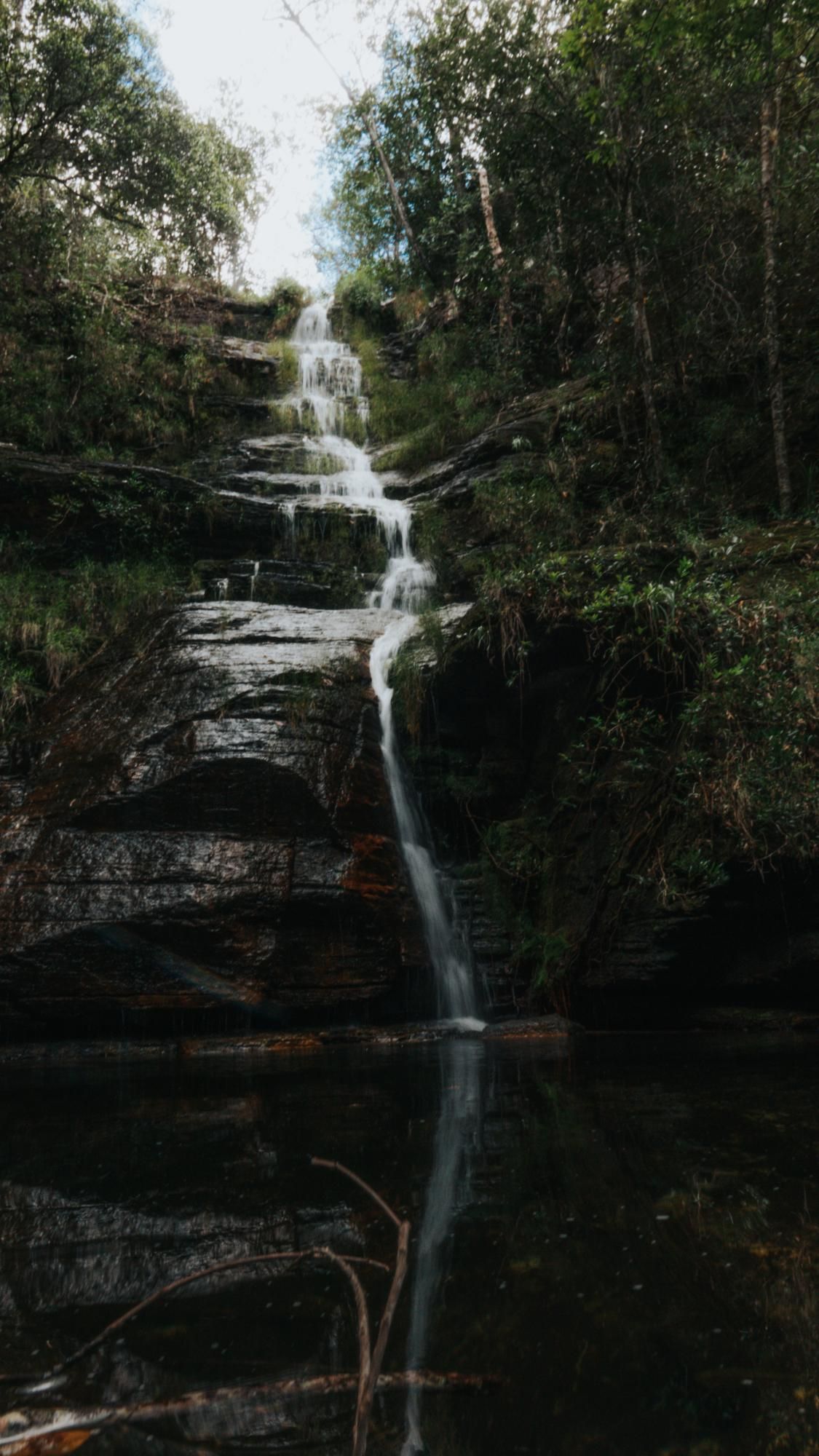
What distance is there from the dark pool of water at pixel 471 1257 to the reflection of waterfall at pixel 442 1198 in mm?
10

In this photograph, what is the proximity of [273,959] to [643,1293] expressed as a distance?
18.7ft

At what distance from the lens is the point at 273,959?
23.6 ft

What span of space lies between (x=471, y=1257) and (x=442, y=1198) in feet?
1.70

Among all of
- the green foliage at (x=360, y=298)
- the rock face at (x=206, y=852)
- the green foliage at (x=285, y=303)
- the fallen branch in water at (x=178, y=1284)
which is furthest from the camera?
the green foliage at (x=285, y=303)

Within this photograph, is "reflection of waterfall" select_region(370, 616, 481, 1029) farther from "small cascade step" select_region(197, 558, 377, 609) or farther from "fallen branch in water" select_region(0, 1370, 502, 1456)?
"fallen branch in water" select_region(0, 1370, 502, 1456)

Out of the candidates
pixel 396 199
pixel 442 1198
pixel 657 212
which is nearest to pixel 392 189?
pixel 396 199

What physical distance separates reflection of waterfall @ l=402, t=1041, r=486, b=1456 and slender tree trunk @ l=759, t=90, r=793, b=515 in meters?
7.04

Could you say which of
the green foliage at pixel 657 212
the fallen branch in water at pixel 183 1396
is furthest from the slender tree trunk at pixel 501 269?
the fallen branch in water at pixel 183 1396

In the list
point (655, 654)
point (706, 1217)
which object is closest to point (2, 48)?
point (655, 654)

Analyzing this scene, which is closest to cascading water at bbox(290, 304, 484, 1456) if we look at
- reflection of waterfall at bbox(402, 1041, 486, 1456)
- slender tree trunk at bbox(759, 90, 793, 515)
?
reflection of waterfall at bbox(402, 1041, 486, 1456)

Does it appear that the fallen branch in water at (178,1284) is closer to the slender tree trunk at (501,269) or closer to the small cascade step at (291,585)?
the small cascade step at (291,585)

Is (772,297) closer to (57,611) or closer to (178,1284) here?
(57,611)

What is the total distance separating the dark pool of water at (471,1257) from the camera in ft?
4.60

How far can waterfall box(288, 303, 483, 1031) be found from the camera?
26.2 feet
